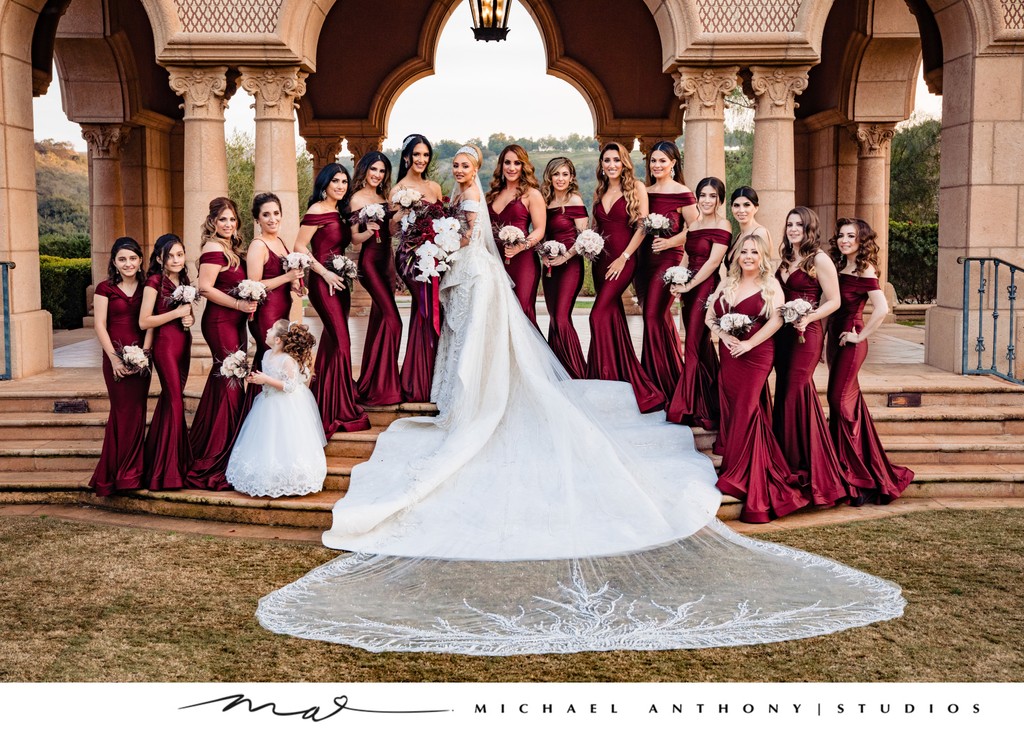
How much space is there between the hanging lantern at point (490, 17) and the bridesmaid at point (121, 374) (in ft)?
17.4

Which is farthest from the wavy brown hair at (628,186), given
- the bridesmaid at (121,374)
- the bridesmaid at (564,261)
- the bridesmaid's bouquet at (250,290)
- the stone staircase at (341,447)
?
the bridesmaid at (121,374)

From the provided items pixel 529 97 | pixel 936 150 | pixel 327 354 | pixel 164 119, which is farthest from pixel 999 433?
pixel 529 97

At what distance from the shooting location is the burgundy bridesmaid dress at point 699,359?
8.02m

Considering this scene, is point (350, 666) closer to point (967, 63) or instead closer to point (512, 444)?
point (512, 444)

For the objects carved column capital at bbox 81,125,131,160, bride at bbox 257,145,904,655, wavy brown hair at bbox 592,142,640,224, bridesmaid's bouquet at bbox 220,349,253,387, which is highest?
carved column capital at bbox 81,125,131,160

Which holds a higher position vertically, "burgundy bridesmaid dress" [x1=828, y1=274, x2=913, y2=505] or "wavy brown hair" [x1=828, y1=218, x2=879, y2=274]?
"wavy brown hair" [x1=828, y1=218, x2=879, y2=274]

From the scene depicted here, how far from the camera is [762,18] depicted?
934 cm

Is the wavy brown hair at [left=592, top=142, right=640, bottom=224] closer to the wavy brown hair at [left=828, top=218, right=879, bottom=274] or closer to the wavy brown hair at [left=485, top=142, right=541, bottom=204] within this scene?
the wavy brown hair at [left=485, top=142, right=541, bottom=204]

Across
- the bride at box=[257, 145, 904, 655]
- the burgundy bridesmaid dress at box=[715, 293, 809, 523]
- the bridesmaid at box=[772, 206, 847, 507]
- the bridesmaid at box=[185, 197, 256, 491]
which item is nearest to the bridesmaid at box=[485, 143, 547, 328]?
the bride at box=[257, 145, 904, 655]

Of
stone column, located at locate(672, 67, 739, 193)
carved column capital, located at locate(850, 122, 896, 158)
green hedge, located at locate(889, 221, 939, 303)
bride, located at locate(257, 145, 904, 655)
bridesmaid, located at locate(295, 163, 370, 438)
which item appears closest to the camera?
bride, located at locate(257, 145, 904, 655)

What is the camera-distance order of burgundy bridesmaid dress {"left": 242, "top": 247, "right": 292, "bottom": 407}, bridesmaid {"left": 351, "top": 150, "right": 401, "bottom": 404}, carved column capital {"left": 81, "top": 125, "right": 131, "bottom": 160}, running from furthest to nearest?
carved column capital {"left": 81, "top": 125, "right": 131, "bottom": 160}, bridesmaid {"left": 351, "top": 150, "right": 401, "bottom": 404}, burgundy bridesmaid dress {"left": 242, "top": 247, "right": 292, "bottom": 407}

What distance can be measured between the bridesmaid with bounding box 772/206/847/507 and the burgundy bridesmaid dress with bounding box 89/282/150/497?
438 centimetres

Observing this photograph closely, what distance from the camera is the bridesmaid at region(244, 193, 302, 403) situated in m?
7.59

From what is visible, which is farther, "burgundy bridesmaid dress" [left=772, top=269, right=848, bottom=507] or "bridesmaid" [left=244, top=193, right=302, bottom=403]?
"bridesmaid" [left=244, top=193, right=302, bottom=403]
